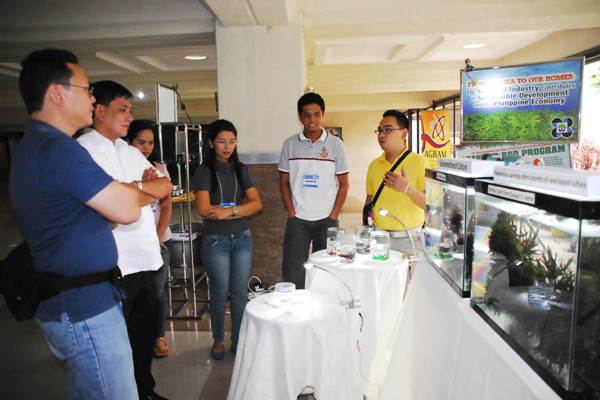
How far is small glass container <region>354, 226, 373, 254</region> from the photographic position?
298cm

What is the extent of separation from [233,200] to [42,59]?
1.76 m

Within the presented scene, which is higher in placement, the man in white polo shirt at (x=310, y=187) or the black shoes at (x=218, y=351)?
the man in white polo shirt at (x=310, y=187)

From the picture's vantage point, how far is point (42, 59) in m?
1.51

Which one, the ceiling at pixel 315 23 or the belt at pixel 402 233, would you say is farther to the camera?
the ceiling at pixel 315 23

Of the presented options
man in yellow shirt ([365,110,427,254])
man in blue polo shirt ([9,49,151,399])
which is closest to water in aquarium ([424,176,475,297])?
man in yellow shirt ([365,110,427,254])

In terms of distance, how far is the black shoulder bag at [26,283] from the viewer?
1451 mm

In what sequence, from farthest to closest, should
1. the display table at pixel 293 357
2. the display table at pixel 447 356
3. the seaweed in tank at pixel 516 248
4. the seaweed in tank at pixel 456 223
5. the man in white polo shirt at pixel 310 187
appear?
the man in white polo shirt at pixel 310 187
the display table at pixel 293 357
the seaweed in tank at pixel 456 223
the seaweed in tank at pixel 516 248
the display table at pixel 447 356

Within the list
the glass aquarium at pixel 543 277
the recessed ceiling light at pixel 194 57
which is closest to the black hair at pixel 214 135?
the glass aquarium at pixel 543 277

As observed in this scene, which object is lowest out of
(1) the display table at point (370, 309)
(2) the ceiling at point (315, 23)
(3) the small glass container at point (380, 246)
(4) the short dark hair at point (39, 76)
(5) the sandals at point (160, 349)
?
(5) the sandals at point (160, 349)

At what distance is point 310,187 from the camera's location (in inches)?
135

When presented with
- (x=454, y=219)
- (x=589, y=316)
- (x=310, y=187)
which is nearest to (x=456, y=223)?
(x=454, y=219)

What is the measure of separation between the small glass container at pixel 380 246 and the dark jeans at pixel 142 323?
4.79ft

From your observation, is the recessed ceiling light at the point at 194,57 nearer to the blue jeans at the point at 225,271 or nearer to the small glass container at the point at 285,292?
the blue jeans at the point at 225,271

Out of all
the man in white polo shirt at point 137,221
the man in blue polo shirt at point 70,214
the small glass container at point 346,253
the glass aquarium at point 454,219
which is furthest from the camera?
the small glass container at point 346,253
